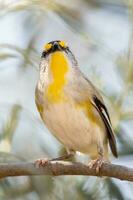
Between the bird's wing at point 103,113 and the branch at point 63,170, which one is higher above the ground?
the bird's wing at point 103,113

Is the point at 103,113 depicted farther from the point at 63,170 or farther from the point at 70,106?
the point at 63,170

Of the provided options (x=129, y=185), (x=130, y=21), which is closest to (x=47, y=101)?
(x=130, y=21)

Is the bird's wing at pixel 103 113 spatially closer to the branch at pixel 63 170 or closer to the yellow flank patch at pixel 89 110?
the yellow flank patch at pixel 89 110

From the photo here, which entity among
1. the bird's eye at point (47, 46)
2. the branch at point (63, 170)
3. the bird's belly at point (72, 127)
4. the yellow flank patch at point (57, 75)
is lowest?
the branch at point (63, 170)

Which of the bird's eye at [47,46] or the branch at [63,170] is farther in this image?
the bird's eye at [47,46]

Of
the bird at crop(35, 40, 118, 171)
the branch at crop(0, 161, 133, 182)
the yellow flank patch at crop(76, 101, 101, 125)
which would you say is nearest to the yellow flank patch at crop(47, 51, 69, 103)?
the bird at crop(35, 40, 118, 171)

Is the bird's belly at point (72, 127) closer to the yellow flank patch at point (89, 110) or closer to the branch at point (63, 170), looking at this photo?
the yellow flank patch at point (89, 110)

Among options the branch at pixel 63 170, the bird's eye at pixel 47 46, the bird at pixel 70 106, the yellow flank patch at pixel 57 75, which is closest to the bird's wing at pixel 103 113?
the bird at pixel 70 106

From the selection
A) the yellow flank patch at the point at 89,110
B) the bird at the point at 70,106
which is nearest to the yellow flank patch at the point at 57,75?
the bird at the point at 70,106
